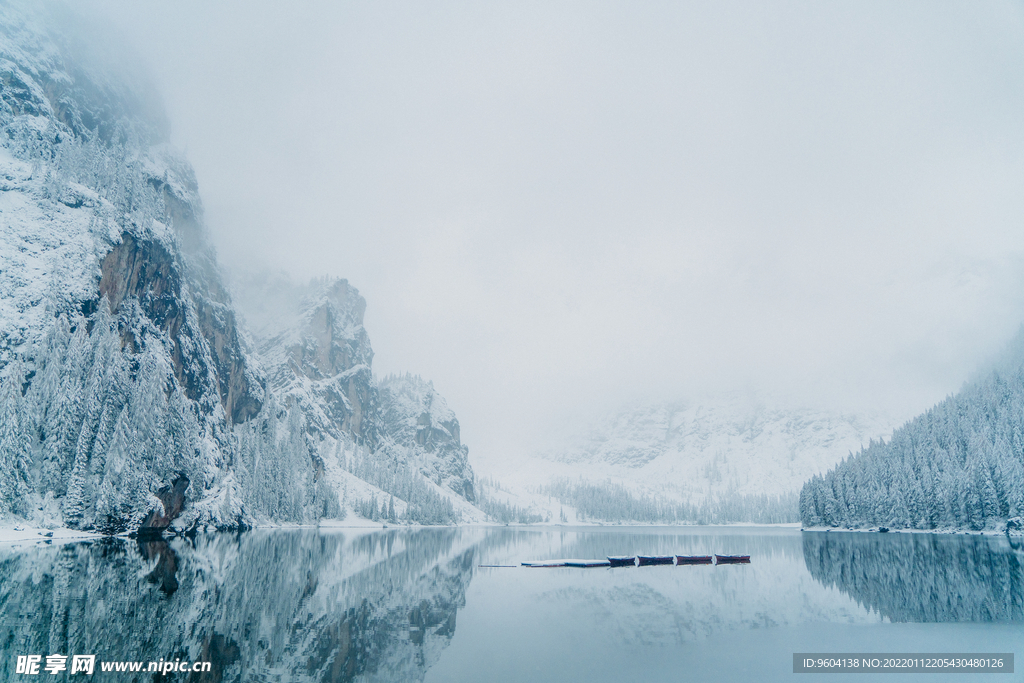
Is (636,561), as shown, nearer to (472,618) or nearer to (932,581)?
(932,581)

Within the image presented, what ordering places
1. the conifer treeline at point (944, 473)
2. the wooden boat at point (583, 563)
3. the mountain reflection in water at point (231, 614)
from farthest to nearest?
the conifer treeline at point (944, 473)
the wooden boat at point (583, 563)
the mountain reflection in water at point (231, 614)

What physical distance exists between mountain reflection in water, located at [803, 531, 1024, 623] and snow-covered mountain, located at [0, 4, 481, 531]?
9299 cm

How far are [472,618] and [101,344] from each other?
8746 cm

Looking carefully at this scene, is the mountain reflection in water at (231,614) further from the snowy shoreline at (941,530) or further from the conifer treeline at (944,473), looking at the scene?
the snowy shoreline at (941,530)

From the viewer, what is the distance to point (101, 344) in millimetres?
88188

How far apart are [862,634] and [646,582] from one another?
25679 millimetres

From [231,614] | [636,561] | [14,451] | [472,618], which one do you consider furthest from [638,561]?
[14,451]

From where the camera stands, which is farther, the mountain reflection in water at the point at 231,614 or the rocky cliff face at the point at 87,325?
the rocky cliff face at the point at 87,325

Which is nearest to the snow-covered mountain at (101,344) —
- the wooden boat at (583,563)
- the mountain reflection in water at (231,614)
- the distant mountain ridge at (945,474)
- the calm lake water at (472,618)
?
the calm lake water at (472,618)

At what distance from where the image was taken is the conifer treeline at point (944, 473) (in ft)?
381

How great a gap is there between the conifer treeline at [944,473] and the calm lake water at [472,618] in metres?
77.4

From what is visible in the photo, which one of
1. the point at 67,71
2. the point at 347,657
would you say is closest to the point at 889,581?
the point at 347,657

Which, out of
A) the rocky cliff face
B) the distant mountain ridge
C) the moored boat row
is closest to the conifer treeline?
the distant mountain ridge

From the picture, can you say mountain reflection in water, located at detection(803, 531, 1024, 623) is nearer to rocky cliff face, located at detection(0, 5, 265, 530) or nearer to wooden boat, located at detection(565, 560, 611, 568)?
wooden boat, located at detection(565, 560, 611, 568)
